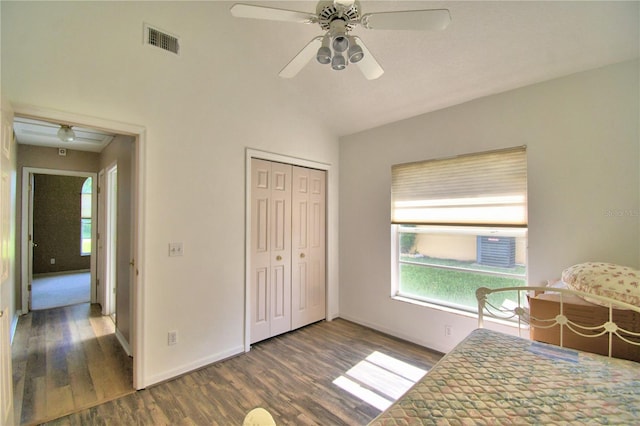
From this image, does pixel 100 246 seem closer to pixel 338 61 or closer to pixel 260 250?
pixel 260 250

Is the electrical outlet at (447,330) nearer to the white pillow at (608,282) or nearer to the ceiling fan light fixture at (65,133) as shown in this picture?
the white pillow at (608,282)

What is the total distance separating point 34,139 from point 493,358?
19.3 feet

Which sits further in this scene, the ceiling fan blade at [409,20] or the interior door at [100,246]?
the interior door at [100,246]

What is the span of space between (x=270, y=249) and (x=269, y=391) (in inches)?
57.6

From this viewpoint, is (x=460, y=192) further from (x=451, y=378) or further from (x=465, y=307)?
(x=451, y=378)

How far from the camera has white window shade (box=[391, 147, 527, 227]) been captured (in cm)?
256

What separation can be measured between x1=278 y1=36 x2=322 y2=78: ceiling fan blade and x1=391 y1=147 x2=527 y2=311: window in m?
1.88

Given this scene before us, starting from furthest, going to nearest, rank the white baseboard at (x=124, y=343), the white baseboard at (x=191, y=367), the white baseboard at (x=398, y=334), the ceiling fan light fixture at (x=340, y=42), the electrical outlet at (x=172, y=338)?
the white baseboard at (x=398, y=334) → the white baseboard at (x=124, y=343) → the electrical outlet at (x=172, y=338) → the white baseboard at (x=191, y=367) → the ceiling fan light fixture at (x=340, y=42)

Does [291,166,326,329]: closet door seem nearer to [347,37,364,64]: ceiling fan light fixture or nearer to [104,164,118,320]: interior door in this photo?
[347,37,364,64]: ceiling fan light fixture

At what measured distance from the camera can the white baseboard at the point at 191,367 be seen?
2.38 meters

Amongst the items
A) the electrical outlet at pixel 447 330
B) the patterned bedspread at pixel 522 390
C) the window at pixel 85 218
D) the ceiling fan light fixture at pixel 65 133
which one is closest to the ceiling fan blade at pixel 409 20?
the patterned bedspread at pixel 522 390

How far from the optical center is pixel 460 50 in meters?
2.31

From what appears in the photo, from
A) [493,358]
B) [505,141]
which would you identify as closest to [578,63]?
[505,141]

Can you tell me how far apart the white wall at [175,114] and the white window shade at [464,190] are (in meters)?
1.67
